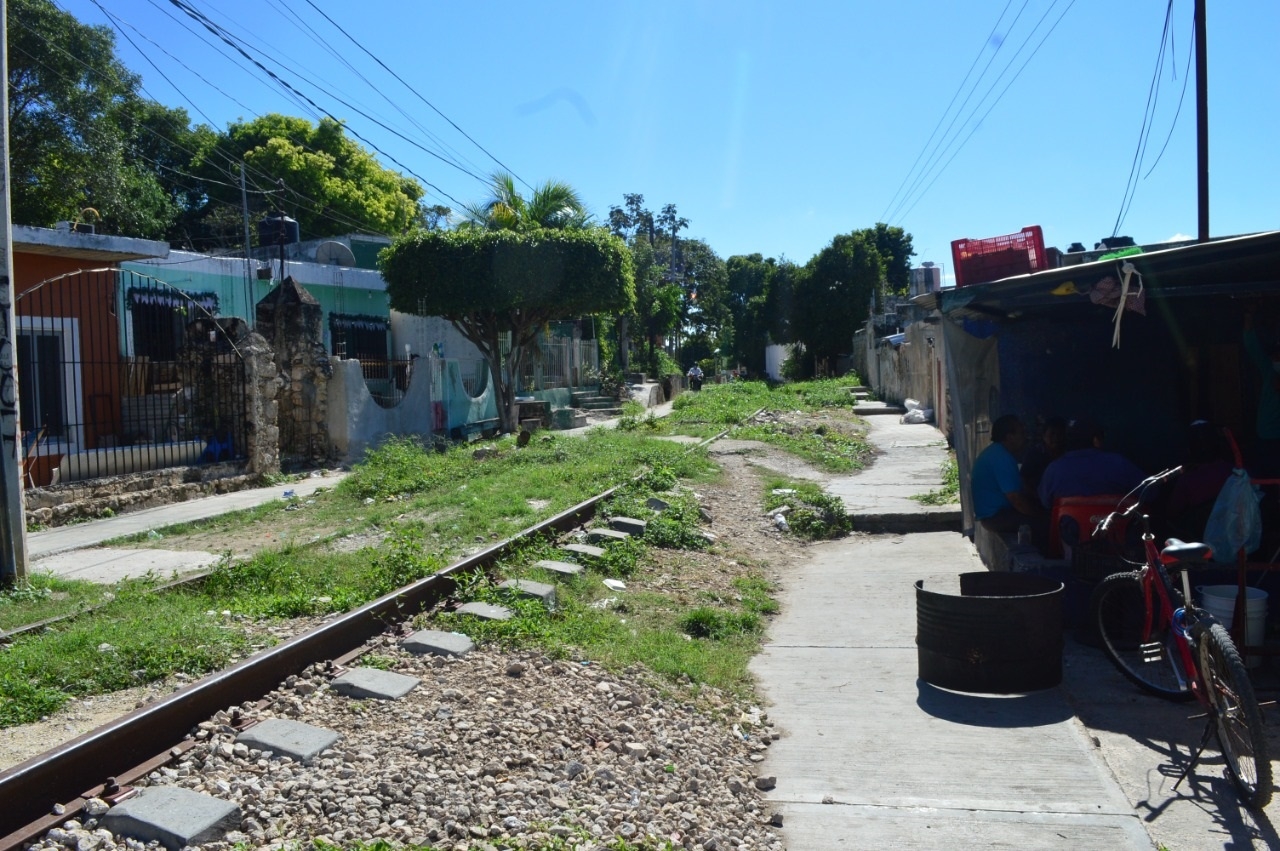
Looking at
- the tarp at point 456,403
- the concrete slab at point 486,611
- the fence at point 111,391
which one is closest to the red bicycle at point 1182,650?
the concrete slab at point 486,611

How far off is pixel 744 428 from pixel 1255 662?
661 inches

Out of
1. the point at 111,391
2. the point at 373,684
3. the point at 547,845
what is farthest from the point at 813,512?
the point at 111,391

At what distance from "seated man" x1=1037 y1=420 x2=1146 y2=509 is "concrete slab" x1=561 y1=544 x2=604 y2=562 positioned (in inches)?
149

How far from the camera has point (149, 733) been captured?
4.67m

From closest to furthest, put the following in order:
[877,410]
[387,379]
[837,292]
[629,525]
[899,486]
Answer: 1. [629,525]
2. [899,486]
3. [387,379]
4. [877,410]
5. [837,292]

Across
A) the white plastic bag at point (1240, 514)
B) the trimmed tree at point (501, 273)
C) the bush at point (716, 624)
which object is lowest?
the bush at point (716, 624)

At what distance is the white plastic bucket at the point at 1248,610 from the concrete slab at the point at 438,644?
4.29m

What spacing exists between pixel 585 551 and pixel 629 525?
1542mm

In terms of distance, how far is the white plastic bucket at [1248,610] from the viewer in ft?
18.0

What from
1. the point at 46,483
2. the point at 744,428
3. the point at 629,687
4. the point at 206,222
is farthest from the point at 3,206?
the point at 206,222

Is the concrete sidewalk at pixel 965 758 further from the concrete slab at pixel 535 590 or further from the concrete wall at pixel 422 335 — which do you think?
the concrete wall at pixel 422 335

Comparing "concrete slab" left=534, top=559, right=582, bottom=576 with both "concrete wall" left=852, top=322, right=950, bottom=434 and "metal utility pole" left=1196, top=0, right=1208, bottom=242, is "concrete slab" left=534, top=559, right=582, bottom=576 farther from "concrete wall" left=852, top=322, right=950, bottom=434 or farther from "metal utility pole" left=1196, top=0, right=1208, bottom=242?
"concrete wall" left=852, top=322, right=950, bottom=434

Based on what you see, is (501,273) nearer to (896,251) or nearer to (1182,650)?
(1182,650)

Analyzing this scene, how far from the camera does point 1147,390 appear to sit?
31.0ft
